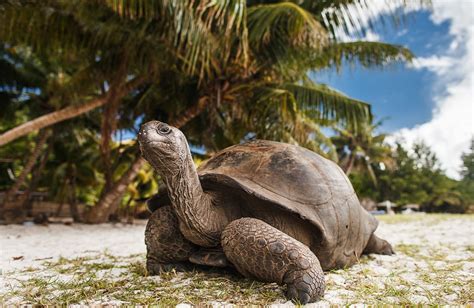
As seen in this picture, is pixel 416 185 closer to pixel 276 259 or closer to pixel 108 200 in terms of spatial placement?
pixel 108 200

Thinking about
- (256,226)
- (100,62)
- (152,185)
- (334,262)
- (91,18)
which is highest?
(91,18)

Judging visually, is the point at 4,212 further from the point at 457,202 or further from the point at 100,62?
the point at 457,202

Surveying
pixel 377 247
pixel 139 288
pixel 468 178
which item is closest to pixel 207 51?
pixel 377 247

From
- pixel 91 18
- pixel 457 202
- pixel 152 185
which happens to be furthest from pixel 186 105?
pixel 457 202

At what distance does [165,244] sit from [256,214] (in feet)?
2.11

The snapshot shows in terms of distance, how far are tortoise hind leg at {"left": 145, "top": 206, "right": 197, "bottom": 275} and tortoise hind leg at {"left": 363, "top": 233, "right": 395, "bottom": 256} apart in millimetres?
1714

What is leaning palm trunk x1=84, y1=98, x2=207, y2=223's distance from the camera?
25.7 feet

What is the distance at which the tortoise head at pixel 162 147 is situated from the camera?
5.88 feet

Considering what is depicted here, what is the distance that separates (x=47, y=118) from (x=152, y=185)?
9.26m

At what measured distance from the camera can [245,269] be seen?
199 cm

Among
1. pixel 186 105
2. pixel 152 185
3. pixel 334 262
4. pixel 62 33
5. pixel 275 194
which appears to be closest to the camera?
pixel 275 194

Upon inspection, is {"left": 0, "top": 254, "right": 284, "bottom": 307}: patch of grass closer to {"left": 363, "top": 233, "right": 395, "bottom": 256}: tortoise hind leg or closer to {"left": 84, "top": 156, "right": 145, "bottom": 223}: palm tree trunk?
{"left": 363, "top": 233, "right": 395, "bottom": 256}: tortoise hind leg

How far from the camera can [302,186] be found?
217 centimetres

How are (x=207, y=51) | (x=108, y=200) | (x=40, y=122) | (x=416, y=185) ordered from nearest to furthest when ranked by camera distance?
(x=207, y=51) → (x=40, y=122) → (x=108, y=200) → (x=416, y=185)
